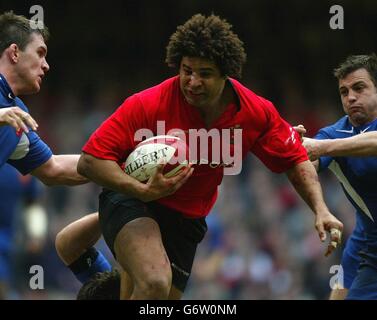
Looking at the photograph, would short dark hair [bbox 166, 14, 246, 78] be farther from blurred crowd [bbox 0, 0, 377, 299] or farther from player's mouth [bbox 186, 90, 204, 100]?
blurred crowd [bbox 0, 0, 377, 299]

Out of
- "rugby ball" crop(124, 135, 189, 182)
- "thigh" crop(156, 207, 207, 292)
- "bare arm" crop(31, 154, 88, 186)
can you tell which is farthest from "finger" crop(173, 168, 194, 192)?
"bare arm" crop(31, 154, 88, 186)

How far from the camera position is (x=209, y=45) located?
533 cm

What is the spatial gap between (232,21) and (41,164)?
6888 millimetres

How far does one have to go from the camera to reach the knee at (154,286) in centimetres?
518

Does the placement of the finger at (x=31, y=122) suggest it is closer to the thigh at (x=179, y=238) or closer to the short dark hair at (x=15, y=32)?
the thigh at (x=179, y=238)

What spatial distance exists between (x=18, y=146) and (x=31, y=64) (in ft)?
1.79

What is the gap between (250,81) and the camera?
12703 millimetres

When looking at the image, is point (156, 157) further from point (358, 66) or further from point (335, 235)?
point (358, 66)

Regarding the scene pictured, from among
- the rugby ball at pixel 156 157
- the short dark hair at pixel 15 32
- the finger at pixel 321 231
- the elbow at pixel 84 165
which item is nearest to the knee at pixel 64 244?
the elbow at pixel 84 165

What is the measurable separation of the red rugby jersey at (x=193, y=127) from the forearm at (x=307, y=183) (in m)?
0.05
